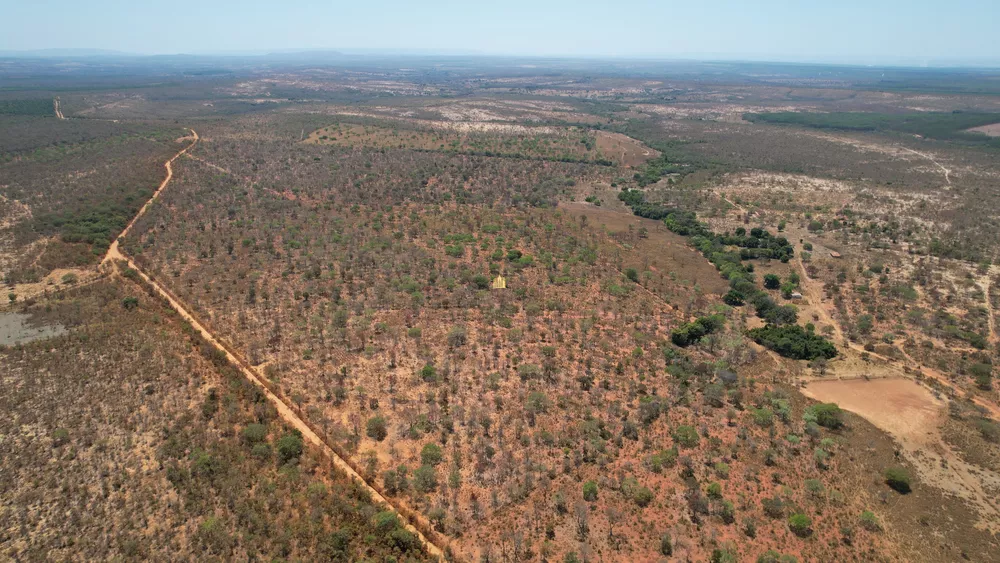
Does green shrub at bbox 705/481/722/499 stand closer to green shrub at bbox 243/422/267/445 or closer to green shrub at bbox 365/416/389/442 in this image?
green shrub at bbox 365/416/389/442

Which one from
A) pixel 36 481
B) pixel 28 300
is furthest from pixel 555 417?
pixel 28 300

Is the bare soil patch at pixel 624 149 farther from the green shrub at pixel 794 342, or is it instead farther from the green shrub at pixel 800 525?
the green shrub at pixel 800 525

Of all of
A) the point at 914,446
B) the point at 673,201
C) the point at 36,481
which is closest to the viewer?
the point at 36,481

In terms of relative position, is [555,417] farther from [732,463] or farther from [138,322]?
[138,322]

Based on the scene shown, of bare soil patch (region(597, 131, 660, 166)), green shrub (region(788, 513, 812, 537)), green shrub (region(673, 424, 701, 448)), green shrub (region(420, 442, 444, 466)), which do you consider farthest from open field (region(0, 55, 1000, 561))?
bare soil patch (region(597, 131, 660, 166))

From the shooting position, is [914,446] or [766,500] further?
[914,446]

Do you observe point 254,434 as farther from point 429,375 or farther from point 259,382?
point 429,375

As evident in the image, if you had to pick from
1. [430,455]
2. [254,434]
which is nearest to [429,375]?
[430,455]
